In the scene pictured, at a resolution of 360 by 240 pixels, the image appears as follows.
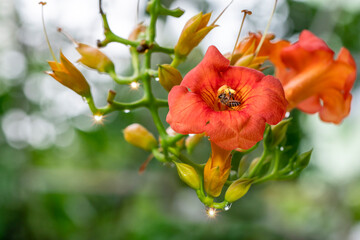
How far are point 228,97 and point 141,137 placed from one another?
0.56 meters

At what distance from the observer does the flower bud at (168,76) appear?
1.19 meters

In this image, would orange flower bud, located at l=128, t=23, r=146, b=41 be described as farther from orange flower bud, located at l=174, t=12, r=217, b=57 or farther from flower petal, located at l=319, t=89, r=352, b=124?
flower petal, located at l=319, t=89, r=352, b=124

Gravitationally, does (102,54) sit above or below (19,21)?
above

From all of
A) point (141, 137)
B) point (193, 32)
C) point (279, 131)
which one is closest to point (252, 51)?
point (193, 32)

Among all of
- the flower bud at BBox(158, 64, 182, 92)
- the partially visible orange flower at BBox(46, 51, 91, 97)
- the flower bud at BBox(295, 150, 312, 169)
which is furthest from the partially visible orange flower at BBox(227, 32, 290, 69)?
the partially visible orange flower at BBox(46, 51, 91, 97)

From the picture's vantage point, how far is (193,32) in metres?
1.32

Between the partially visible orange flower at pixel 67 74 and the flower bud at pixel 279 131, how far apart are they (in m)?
0.82

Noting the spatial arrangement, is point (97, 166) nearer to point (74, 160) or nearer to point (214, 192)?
point (74, 160)

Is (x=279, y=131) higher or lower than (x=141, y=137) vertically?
higher

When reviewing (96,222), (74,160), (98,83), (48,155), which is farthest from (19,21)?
(74,160)

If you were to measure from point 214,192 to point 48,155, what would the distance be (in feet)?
A: 45.0

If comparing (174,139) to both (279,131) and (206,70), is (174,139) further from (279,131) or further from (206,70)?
(279,131)

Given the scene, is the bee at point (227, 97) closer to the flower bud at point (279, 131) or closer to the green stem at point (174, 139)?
the green stem at point (174, 139)

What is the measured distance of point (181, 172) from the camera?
122 cm
